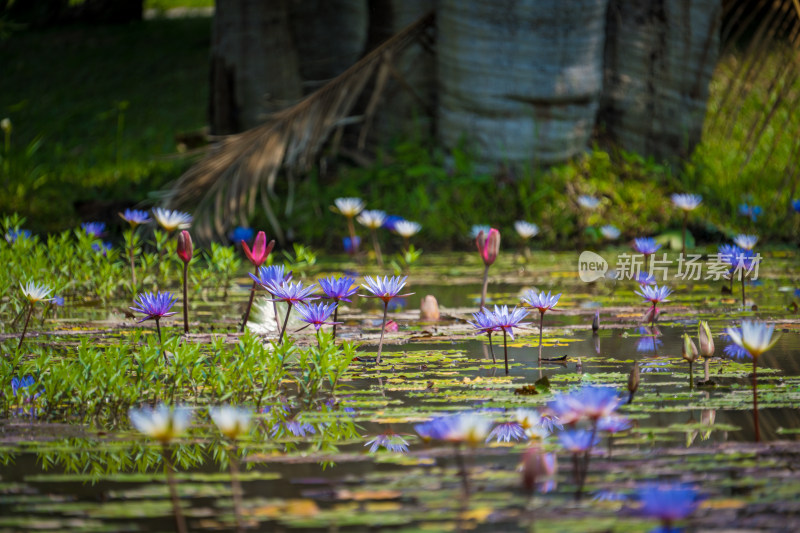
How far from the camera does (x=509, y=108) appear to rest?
5.96 meters

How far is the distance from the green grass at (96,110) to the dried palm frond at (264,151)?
47cm

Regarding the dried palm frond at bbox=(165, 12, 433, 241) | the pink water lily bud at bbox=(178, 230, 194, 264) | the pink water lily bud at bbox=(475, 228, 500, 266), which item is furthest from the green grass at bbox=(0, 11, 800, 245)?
the pink water lily bud at bbox=(178, 230, 194, 264)

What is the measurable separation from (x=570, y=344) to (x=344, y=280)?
2.56ft

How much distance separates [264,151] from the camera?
5.55 metres

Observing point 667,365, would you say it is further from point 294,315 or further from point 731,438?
point 294,315

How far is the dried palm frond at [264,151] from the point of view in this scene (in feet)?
17.5

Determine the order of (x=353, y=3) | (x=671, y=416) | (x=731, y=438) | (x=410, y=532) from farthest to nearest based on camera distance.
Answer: (x=353, y=3), (x=671, y=416), (x=731, y=438), (x=410, y=532)

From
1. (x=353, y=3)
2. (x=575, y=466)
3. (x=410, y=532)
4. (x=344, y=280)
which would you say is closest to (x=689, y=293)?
(x=344, y=280)

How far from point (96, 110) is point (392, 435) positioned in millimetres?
10496

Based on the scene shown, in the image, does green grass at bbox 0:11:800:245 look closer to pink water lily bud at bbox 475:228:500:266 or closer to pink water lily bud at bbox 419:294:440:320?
pink water lily bud at bbox 475:228:500:266

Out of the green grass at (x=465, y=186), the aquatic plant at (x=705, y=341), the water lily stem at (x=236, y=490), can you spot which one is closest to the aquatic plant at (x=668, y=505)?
the water lily stem at (x=236, y=490)

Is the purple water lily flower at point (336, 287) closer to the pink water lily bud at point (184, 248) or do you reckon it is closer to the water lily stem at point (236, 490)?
the pink water lily bud at point (184, 248)

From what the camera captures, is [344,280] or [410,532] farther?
[344,280]

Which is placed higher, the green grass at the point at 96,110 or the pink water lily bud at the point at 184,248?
the green grass at the point at 96,110
